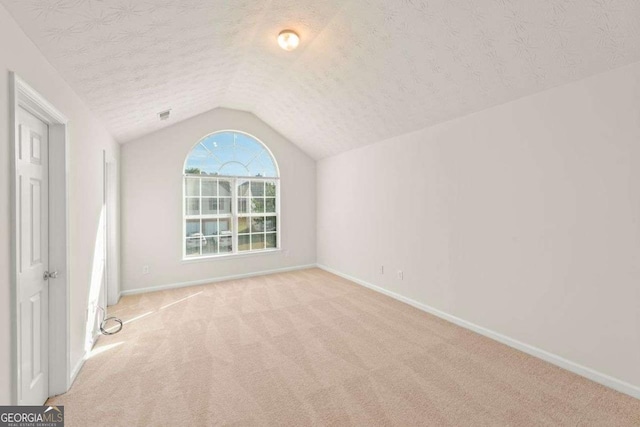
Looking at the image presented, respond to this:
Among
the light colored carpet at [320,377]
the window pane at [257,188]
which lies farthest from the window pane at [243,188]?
the light colored carpet at [320,377]

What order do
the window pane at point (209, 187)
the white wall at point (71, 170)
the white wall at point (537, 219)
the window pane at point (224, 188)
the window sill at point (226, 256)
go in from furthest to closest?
the window pane at point (224, 188) → the window pane at point (209, 187) → the window sill at point (226, 256) → the white wall at point (537, 219) → the white wall at point (71, 170)

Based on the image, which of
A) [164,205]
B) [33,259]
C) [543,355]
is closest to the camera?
[33,259]

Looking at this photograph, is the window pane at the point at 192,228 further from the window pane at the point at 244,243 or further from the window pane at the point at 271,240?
the window pane at the point at 271,240

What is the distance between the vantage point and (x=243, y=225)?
5.50 metres

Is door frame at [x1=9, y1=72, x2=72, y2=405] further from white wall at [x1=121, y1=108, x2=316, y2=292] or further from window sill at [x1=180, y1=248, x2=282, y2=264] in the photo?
window sill at [x1=180, y1=248, x2=282, y2=264]

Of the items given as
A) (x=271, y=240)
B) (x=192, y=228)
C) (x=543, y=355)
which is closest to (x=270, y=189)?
(x=271, y=240)

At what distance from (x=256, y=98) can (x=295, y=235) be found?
8.99 ft

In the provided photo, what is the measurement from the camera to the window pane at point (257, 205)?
561 cm

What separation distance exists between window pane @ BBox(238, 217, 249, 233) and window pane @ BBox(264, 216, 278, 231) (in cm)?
38

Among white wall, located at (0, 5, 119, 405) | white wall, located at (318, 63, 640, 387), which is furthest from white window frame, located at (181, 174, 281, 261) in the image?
white wall, located at (318, 63, 640, 387)

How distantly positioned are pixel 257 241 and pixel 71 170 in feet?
11.8

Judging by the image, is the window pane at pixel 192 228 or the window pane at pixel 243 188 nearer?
the window pane at pixel 192 228

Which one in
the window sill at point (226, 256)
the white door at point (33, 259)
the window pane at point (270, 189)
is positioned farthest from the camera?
the window pane at point (270, 189)

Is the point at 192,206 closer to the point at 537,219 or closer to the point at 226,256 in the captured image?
the point at 226,256
